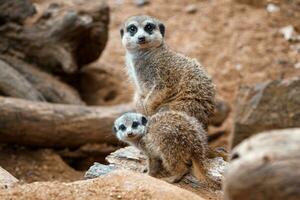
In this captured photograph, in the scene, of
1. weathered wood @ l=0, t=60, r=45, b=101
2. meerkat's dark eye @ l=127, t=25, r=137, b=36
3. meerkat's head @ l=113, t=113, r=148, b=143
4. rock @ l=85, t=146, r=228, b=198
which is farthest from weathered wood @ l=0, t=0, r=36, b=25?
meerkat's head @ l=113, t=113, r=148, b=143

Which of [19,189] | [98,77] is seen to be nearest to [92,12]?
[98,77]

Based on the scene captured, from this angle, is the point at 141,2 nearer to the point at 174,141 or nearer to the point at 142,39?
the point at 142,39

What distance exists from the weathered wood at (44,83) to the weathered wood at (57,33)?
81 mm

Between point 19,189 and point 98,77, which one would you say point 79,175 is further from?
point 19,189

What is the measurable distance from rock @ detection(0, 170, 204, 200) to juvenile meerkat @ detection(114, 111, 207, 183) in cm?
42

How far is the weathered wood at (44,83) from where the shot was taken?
6605mm

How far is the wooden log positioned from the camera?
563 centimetres

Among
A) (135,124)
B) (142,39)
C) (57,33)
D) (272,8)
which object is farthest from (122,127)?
(272,8)

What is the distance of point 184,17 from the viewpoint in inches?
347

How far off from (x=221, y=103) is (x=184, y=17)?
2467 mm

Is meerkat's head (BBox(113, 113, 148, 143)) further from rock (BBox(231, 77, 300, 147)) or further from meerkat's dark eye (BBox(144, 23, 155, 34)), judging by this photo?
rock (BBox(231, 77, 300, 147))

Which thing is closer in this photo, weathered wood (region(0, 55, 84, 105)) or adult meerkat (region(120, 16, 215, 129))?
adult meerkat (region(120, 16, 215, 129))

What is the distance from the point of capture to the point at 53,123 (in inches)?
226

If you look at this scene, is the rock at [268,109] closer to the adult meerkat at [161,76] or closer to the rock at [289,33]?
the adult meerkat at [161,76]
